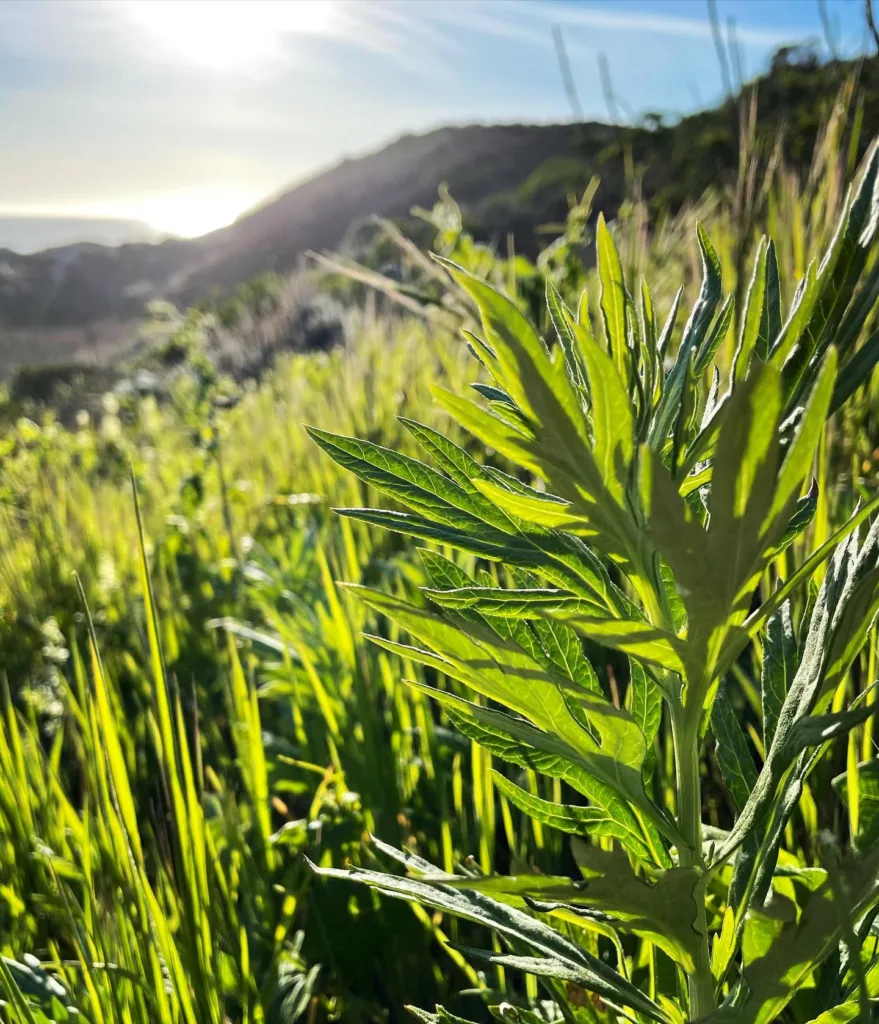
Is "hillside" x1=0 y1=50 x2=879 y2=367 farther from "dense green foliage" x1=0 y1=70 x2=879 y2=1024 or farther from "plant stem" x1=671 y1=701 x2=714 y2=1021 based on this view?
"plant stem" x1=671 y1=701 x2=714 y2=1021

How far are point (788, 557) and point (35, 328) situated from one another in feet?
113

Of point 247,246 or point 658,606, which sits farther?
point 247,246

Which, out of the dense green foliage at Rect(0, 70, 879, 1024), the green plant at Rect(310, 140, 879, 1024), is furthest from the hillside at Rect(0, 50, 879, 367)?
the green plant at Rect(310, 140, 879, 1024)

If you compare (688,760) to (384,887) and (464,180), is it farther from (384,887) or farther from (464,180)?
(464,180)

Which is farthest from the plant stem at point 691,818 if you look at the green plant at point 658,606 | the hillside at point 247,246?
the hillside at point 247,246

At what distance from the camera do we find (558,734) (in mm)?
337

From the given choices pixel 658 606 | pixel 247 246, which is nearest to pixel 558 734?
pixel 658 606

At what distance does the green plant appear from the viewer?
267 mm

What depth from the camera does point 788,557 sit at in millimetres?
786

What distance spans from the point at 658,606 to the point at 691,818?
101mm

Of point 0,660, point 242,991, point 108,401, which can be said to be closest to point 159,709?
point 242,991

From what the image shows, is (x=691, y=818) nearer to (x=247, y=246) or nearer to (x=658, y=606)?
(x=658, y=606)

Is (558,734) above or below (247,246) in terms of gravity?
below

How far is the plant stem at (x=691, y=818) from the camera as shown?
35 cm
